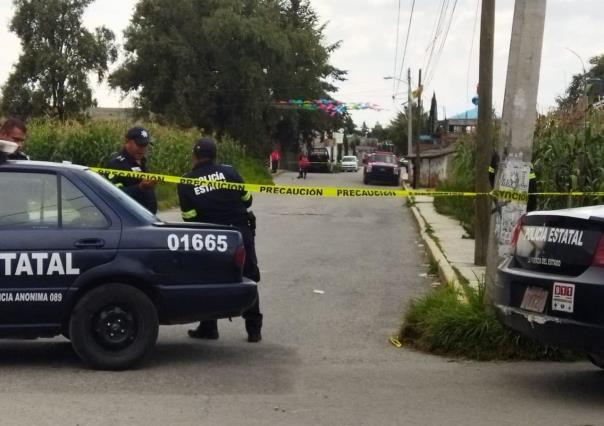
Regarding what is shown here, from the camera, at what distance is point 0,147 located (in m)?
6.92

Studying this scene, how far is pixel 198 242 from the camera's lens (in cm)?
704

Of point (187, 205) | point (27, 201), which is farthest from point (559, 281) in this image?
point (27, 201)

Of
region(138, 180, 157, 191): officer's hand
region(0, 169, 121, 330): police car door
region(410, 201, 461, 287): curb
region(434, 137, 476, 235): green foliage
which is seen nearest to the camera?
region(0, 169, 121, 330): police car door

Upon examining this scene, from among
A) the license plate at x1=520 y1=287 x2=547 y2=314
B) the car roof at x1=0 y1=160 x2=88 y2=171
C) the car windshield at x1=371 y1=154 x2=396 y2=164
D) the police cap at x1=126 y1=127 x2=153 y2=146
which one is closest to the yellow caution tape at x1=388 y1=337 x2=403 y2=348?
the license plate at x1=520 y1=287 x2=547 y2=314

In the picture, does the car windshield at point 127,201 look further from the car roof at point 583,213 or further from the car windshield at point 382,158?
the car windshield at point 382,158

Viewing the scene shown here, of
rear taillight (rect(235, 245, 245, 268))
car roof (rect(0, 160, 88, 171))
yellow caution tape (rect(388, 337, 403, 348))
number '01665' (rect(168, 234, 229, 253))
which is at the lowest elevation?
yellow caution tape (rect(388, 337, 403, 348))

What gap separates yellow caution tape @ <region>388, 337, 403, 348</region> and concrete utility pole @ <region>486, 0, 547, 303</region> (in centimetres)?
86

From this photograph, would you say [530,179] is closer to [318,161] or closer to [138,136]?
[138,136]

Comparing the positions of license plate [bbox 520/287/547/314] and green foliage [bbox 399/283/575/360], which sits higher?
license plate [bbox 520/287/547/314]

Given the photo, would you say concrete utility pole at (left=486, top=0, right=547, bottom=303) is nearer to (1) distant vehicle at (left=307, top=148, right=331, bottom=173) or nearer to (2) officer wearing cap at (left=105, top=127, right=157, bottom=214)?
(2) officer wearing cap at (left=105, top=127, right=157, bottom=214)

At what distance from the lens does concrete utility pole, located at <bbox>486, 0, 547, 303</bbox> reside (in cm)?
788

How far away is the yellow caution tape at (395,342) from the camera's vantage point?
823cm

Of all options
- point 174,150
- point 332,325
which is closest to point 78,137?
point 174,150

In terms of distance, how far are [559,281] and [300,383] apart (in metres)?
1.91
